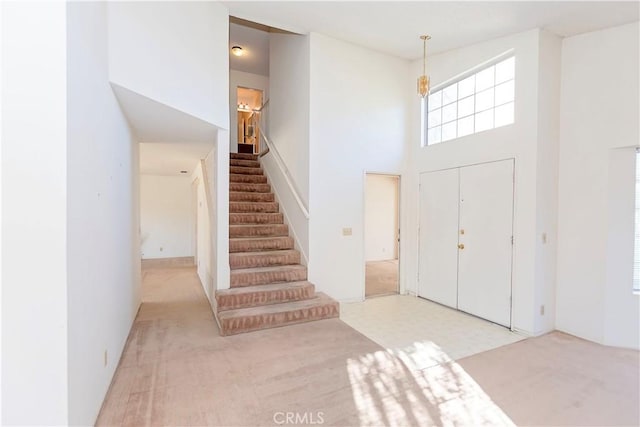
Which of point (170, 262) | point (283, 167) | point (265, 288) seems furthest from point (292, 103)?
point (170, 262)

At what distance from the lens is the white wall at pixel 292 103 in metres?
4.77

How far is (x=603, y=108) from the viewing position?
350cm

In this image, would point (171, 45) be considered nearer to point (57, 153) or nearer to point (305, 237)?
point (57, 153)

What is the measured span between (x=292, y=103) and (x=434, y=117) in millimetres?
2358

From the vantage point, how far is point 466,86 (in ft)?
15.3

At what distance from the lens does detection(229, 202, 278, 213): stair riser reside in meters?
5.39

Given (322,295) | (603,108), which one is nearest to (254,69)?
(322,295)

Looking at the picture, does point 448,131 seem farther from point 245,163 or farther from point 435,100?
point 245,163

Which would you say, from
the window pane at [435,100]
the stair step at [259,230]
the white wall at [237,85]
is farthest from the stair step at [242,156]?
the window pane at [435,100]

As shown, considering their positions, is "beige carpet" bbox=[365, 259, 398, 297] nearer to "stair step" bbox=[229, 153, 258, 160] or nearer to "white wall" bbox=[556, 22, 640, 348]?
"white wall" bbox=[556, 22, 640, 348]

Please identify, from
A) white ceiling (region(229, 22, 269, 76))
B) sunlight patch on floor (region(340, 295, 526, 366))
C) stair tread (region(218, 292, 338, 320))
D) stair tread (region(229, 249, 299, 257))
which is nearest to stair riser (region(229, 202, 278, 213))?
stair tread (region(229, 249, 299, 257))

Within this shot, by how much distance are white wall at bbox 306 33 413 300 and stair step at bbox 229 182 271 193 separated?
1.80 meters

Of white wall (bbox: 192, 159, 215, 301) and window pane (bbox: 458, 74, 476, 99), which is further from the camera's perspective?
white wall (bbox: 192, 159, 215, 301)

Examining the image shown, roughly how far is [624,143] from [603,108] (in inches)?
17.8
